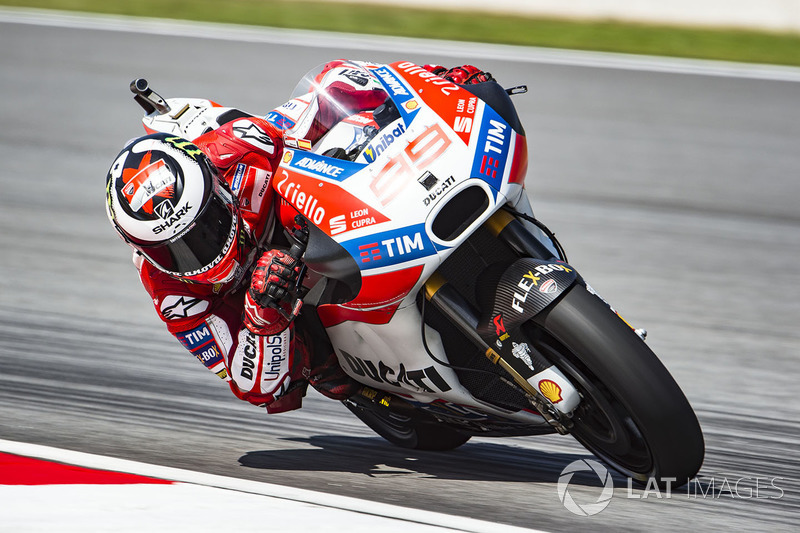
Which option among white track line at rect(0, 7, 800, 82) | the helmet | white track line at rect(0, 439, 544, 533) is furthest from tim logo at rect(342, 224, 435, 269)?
white track line at rect(0, 7, 800, 82)

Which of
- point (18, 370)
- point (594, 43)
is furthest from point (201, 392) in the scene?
point (594, 43)

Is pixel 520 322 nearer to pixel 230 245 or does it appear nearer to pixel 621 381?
pixel 621 381

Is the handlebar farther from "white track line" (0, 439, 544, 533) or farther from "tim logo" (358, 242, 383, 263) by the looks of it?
"white track line" (0, 439, 544, 533)

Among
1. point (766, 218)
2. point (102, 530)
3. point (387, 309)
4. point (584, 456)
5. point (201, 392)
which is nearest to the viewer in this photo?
point (102, 530)

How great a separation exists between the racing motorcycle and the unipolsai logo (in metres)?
0.17

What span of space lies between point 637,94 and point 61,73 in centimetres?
639

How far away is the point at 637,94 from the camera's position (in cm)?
997

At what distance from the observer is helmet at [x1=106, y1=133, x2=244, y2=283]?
10.7ft

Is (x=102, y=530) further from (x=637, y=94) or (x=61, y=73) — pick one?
(x=61, y=73)

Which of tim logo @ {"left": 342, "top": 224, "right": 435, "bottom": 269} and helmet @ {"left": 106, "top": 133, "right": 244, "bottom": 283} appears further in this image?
helmet @ {"left": 106, "top": 133, "right": 244, "bottom": 283}

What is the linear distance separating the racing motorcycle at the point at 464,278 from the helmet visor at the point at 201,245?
227 mm

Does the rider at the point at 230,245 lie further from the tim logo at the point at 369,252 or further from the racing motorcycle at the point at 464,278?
the tim logo at the point at 369,252

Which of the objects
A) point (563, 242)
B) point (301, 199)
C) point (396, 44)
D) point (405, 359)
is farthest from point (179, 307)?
point (396, 44)

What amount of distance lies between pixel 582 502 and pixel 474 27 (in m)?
9.89
